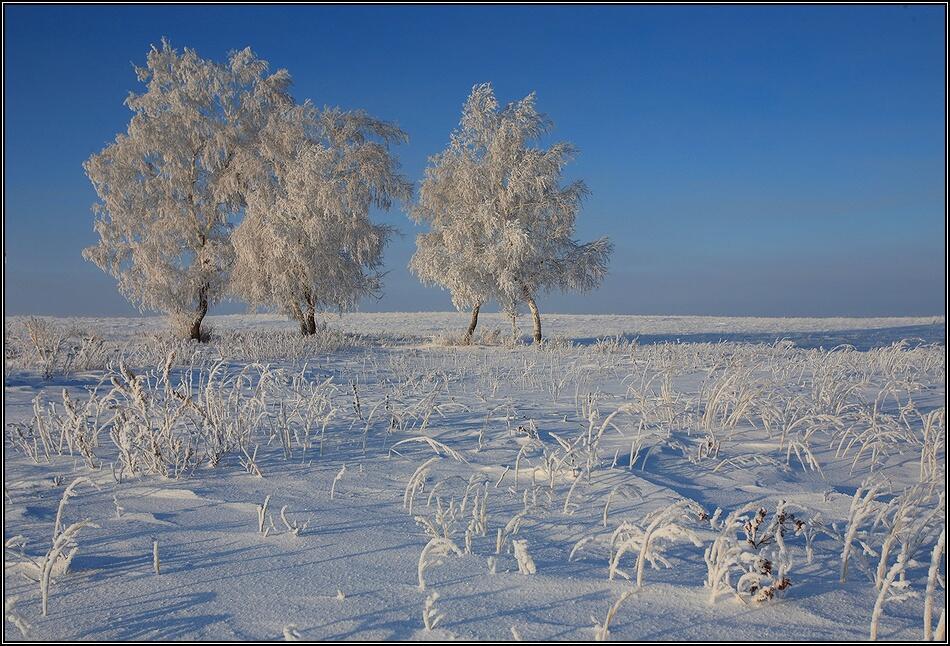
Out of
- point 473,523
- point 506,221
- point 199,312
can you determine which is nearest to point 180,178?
point 199,312

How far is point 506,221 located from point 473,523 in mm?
19191

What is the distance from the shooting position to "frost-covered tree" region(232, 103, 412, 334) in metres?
19.6

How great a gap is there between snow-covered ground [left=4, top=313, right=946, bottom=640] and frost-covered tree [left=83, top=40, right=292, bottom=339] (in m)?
14.5

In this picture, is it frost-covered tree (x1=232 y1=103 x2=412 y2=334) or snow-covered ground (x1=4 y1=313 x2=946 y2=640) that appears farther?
frost-covered tree (x1=232 y1=103 x2=412 y2=334)

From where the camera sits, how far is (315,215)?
64.3 ft

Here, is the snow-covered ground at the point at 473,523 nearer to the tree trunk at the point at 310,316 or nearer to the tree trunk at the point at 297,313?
the tree trunk at the point at 297,313

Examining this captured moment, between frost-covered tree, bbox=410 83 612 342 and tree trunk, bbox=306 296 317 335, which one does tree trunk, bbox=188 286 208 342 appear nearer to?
tree trunk, bbox=306 296 317 335

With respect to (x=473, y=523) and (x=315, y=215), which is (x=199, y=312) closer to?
(x=315, y=215)

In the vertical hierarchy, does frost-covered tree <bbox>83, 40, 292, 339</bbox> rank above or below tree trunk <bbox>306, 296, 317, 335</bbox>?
above

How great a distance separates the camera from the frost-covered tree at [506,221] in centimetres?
2172

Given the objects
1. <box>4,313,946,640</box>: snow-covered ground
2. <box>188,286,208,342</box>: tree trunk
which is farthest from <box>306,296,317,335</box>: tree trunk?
<box>4,313,946,640</box>: snow-covered ground

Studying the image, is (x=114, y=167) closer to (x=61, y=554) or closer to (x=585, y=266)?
(x=585, y=266)

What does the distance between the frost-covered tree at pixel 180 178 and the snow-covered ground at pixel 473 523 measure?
14.5 meters

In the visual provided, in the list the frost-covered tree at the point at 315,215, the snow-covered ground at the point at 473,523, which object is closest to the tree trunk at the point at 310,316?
the frost-covered tree at the point at 315,215
